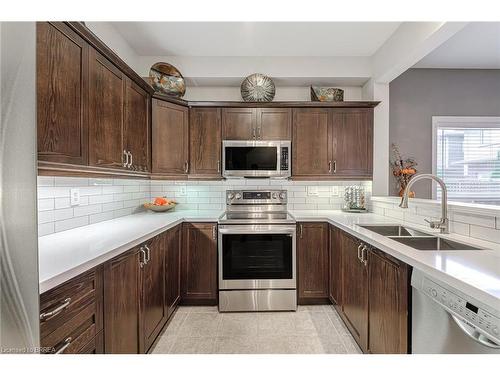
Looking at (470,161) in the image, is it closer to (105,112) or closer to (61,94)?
(105,112)

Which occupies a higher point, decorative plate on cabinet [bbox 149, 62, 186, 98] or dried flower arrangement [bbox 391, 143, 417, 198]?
decorative plate on cabinet [bbox 149, 62, 186, 98]

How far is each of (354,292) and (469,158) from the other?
2.67 m

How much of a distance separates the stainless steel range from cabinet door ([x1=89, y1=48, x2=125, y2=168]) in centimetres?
114

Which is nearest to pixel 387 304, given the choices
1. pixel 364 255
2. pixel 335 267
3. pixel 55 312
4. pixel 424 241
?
pixel 364 255

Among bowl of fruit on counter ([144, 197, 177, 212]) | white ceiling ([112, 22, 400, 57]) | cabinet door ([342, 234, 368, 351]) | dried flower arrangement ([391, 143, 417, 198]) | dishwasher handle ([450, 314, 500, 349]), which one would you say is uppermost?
white ceiling ([112, 22, 400, 57])

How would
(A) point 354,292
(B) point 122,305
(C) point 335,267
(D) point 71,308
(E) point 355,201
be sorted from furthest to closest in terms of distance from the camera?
(E) point 355,201 < (C) point 335,267 < (A) point 354,292 < (B) point 122,305 < (D) point 71,308

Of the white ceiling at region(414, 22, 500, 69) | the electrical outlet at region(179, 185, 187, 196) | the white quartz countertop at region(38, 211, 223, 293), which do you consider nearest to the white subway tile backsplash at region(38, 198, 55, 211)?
the white quartz countertop at region(38, 211, 223, 293)

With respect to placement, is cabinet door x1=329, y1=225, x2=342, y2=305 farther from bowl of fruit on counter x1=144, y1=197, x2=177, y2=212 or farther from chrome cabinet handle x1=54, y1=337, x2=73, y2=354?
chrome cabinet handle x1=54, y1=337, x2=73, y2=354

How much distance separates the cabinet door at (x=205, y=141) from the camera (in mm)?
2869

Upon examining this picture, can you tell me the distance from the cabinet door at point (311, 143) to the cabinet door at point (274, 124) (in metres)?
0.08

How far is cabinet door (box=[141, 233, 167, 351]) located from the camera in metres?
1.72

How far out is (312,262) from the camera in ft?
8.54

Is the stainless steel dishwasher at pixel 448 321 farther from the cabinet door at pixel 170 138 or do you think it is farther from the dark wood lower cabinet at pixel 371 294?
the cabinet door at pixel 170 138
